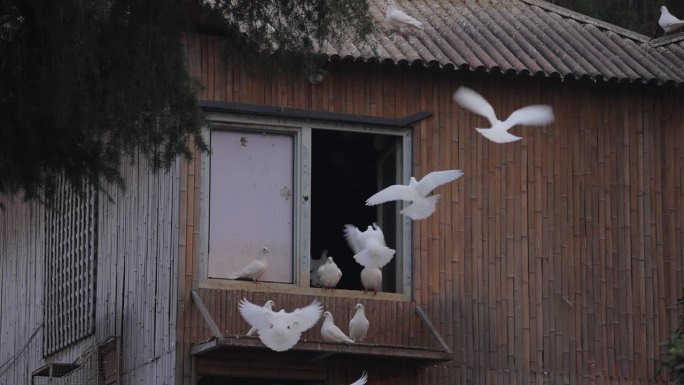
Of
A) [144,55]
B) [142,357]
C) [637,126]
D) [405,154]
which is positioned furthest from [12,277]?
[144,55]

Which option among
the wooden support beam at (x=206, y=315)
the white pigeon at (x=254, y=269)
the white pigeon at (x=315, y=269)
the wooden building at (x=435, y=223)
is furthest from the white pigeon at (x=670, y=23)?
the wooden support beam at (x=206, y=315)

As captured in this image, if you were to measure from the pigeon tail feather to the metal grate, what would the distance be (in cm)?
389

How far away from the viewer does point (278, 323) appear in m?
16.2

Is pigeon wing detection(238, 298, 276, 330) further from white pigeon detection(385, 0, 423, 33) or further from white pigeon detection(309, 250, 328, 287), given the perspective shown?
white pigeon detection(385, 0, 423, 33)

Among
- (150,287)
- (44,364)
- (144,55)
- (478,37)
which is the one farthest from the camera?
(44,364)

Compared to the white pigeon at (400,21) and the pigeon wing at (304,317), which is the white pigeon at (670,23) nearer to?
the white pigeon at (400,21)

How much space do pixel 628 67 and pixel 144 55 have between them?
320 inches

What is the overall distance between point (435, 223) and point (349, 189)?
404 cm

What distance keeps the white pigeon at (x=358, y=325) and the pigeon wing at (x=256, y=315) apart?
1.08m

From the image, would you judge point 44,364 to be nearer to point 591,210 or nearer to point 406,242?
point 406,242

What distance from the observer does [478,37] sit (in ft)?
62.2

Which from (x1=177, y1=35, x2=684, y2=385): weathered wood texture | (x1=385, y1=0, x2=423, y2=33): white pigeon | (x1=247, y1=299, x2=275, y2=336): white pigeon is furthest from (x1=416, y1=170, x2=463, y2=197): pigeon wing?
(x1=385, y1=0, x2=423, y2=33): white pigeon

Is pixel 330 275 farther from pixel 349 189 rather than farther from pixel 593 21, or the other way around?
pixel 593 21

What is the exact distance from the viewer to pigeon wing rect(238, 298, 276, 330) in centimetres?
1623
